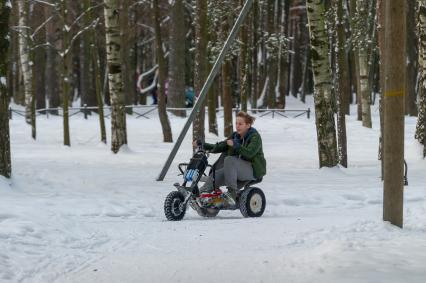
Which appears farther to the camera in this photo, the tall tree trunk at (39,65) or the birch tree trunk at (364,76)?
the tall tree trunk at (39,65)

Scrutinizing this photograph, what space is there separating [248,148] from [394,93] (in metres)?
2.88

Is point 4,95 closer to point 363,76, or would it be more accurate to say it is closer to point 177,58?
point 177,58

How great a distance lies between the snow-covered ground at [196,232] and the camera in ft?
20.3

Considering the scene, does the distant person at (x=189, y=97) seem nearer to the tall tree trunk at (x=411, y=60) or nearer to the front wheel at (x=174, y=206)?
the tall tree trunk at (x=411, y=60)

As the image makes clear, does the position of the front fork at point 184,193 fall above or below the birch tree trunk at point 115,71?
below

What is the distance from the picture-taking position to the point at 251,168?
398 inches

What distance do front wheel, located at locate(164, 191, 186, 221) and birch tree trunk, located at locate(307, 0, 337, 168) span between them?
6383 mm

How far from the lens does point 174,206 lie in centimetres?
965

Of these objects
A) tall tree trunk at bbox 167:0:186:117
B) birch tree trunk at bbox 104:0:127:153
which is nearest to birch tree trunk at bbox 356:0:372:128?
tall tree trunk at bbox 167:0:186:117

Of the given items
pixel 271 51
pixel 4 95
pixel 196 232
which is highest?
pixel 271 51

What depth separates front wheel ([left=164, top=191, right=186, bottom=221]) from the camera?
9547 millimetres

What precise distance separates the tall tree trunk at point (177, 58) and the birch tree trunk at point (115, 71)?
33.5 ft

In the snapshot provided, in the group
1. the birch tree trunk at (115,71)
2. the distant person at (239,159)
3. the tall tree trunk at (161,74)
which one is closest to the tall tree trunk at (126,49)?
the tall tree trunk at (161,74)

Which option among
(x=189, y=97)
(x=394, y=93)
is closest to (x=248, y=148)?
(x=394, y=93)
